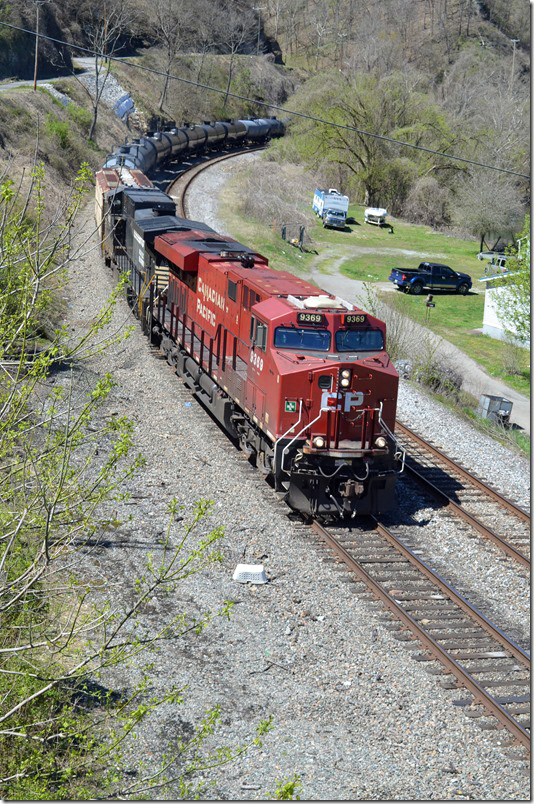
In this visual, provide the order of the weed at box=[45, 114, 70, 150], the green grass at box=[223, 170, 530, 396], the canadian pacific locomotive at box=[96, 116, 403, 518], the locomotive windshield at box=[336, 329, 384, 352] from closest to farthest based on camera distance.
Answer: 1. the canadian pacific locomotive at box=[96, 116, 403, 518]
2. the locomotive windshield at box=[336, 329, 384, 352]
3. the green grass at box=[223, 170, 530, 396]
4. the weed at box=[45, 114, 70, 150]

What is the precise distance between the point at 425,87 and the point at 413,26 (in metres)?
40.8

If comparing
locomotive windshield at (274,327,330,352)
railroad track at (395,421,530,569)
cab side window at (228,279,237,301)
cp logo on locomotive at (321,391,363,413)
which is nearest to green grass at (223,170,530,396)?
railroad track at (395,421,530,569)

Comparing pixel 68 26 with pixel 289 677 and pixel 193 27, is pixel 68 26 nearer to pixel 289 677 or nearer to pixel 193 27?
pixel 193 27

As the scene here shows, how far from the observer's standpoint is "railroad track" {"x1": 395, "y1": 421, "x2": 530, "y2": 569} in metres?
17.2

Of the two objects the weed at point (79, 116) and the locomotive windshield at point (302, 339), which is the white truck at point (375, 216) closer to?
the weed at point (79, 116)

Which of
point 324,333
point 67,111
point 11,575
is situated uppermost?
point 67,111

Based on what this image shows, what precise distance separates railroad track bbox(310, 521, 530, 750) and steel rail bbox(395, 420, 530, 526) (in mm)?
3274

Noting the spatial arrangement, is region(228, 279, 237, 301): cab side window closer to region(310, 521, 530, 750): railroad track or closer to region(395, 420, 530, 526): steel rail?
region(310, 521, 530, 750): railroad track

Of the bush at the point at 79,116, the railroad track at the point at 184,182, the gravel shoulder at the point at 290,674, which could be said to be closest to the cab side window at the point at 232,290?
the gravel shoulder at the point at 290,674

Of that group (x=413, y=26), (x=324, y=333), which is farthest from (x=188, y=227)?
(x=413, y=26)

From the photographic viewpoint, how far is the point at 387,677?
1219 cm

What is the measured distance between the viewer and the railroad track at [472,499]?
1722cm

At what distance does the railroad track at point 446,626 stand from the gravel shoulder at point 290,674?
27 cm

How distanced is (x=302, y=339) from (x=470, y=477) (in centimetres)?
563
